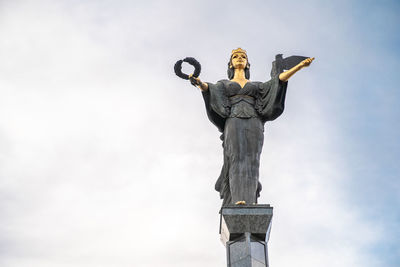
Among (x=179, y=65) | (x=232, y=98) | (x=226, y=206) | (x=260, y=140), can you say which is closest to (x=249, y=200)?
(x=226, y=206)

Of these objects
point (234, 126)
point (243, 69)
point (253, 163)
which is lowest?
point (253, 163)

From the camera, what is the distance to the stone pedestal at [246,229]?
418 inches

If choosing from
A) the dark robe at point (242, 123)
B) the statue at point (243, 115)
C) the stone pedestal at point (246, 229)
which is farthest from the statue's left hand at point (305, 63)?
the stone pedestal at point (246, 229)

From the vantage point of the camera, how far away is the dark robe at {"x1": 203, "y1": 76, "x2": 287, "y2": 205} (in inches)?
451

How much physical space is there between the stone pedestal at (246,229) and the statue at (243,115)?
49cm

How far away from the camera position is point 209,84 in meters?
12.6

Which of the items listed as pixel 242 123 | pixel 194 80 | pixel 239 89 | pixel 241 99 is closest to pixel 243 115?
pixel 242 123

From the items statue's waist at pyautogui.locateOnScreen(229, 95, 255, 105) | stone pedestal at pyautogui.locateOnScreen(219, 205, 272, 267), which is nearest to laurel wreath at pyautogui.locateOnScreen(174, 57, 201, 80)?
statue's waist at pyautogui.locateOnScreen(229, 95, 255, 105)

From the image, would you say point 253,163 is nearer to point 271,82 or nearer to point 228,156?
point 228,156

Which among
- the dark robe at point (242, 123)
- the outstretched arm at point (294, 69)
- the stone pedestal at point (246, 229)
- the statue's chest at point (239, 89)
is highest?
the outstretched arm at point (294, 69)

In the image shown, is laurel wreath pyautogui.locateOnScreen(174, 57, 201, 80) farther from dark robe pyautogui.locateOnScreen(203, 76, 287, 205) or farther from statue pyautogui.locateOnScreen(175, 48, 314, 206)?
dark robe pyautogui.locateOnScreen(203, 76, 287, 205)

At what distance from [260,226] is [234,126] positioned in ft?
8.06

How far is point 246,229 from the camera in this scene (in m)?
10.7

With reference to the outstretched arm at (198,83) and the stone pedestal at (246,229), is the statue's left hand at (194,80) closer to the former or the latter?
the outstretched arm at (198,83)
